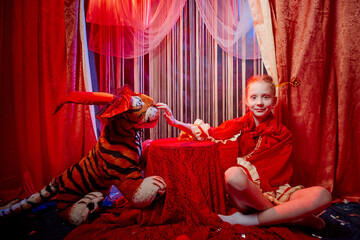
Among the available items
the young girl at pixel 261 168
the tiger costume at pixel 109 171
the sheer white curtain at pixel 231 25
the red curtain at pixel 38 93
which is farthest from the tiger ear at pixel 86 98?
the sheer white curtain at pixel 231 25

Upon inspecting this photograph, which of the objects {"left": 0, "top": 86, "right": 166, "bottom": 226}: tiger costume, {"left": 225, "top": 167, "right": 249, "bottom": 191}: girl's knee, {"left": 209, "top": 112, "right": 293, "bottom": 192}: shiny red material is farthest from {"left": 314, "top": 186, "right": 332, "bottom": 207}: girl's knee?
{"left": 0, "top": 86, "right": 166, "bottom": 226}: tiger costume

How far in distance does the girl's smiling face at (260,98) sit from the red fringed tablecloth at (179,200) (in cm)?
43

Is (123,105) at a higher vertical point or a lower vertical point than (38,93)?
lower

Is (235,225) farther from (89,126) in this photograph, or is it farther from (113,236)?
(89,126)

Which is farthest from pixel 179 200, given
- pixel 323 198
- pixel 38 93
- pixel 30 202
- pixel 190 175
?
pixel 38 93

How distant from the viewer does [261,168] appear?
1436 millimetres

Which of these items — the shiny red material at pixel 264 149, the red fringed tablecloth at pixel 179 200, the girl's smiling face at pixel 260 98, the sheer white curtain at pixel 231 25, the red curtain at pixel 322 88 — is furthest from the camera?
the sheer white curtain at pixel 231 25

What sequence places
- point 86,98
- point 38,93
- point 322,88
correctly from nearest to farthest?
1. point 86,98
2. point 322,88
3. point 38,93

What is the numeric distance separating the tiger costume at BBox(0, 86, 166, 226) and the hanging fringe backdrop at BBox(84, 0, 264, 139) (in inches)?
26.7

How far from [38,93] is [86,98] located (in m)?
1.05

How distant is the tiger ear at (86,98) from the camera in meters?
1.33

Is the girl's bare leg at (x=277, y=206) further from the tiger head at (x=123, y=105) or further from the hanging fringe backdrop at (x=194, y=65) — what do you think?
the hanging fringe backdrop at (x=194, y=65)

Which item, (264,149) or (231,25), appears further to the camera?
(231,25)

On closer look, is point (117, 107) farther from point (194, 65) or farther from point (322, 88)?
point (322, 88)
